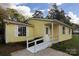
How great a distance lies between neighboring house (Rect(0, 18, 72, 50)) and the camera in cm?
1428

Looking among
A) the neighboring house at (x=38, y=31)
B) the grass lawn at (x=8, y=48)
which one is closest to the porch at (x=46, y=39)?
the neighboring house at (x=38, y=31)

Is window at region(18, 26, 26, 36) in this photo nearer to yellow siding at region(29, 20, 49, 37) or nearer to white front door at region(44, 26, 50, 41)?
yellow siding at region(29, 20, 49, 37)

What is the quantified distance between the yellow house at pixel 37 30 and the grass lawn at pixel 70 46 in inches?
2.2

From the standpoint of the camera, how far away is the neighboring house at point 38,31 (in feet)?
46.9

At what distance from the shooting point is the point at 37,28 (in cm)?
1430

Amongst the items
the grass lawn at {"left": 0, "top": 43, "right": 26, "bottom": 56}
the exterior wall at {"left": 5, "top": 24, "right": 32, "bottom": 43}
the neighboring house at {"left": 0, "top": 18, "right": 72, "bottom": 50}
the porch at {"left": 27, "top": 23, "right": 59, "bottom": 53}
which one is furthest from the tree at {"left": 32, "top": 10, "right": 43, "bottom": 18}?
the grass lawn at {"left": 0, "top": 43, "right": 26, "bottom": 56}

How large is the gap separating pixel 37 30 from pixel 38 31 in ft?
0.08

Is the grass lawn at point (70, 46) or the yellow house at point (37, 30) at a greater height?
the yellow house at point (37, 30)

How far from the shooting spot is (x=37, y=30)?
14305 millimetres

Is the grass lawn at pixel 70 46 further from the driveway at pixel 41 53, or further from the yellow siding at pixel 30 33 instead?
the yellow siding at pixel 30 33

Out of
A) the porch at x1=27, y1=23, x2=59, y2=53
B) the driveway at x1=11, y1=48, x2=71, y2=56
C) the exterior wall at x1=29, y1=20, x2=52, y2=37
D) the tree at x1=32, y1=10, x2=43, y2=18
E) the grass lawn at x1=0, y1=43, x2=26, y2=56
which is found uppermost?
the tree at x1=32, y1=10, x2=43, y2=18

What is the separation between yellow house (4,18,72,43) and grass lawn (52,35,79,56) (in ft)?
0.18

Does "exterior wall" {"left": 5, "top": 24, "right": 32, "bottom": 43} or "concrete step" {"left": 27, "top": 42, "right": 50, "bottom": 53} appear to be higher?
"exterior wall" {"left": 5, "top": 24, "right": 32, "bottom": 43}

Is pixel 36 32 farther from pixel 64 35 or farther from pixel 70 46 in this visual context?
pixel 70 46
